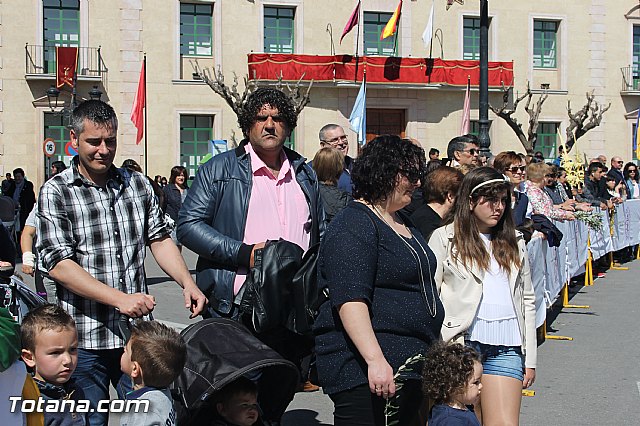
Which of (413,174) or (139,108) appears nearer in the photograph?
(413,174)

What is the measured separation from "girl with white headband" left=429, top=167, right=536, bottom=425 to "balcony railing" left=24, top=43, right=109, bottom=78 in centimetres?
2804

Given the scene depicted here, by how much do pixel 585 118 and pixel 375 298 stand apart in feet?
108

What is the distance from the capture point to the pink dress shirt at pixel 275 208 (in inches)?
204

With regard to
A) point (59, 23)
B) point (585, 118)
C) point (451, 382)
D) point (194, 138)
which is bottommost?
point (451, 382)

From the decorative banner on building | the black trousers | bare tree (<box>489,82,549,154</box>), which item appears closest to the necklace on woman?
the black trousers

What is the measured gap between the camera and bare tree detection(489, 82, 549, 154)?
112ft

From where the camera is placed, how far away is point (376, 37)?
35.8 meters

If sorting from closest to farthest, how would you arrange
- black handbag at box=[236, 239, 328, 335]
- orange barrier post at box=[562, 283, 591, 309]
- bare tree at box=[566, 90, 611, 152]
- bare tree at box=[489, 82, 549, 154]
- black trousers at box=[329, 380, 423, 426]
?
black trousers at box=[329, 380, 423, 426]
black handbag at box=[236, 239, 328, 335]
orange barrier post at box=[562, 283, 591, 309]
bare tree at box=[489, 82, 549, 154]
bare tree at box=[566, 90, 611, 152]

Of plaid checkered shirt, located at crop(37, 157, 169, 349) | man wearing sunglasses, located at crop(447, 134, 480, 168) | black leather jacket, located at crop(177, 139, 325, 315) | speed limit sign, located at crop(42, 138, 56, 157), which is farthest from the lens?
speed limit sign, located at crop(42, 138, 56, 157)

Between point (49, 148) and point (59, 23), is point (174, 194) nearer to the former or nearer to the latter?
point (49, 148)

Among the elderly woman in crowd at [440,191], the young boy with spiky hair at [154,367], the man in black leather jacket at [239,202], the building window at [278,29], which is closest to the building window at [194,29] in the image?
the building window at [278,29]

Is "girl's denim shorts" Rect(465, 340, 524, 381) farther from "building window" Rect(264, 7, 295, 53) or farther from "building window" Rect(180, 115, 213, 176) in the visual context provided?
"building window" Rect(264, 7, 295, 53)

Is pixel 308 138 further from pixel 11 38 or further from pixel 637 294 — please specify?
pixel 637 294

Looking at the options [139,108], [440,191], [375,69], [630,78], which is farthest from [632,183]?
[630,78]
